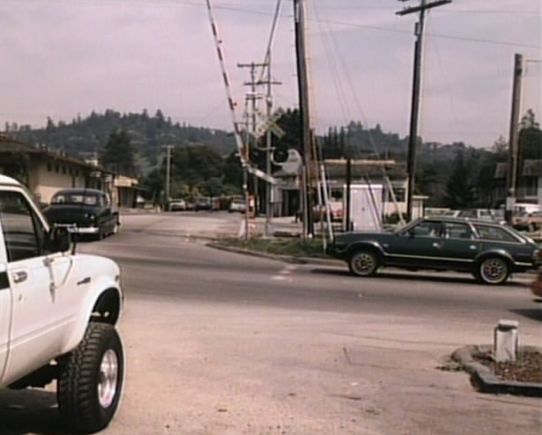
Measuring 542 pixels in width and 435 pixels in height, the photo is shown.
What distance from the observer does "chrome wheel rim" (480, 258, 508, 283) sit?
19.5 m

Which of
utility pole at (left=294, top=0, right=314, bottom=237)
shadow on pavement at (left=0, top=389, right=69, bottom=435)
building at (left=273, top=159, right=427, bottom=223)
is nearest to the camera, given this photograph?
shadow on pavement at (left=0, top=389, right=69, bottom=435)

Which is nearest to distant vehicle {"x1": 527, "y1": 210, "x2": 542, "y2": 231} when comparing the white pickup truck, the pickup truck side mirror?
the white pickup truck

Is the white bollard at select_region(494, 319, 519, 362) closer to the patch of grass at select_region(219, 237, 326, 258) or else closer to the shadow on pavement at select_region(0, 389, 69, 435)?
the shadow on pavement at select_region(0, 389, 69, 435)

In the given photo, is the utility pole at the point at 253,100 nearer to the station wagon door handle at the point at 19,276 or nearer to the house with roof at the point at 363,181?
the house with roof at the point at 363,181

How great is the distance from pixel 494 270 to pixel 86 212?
1392cm

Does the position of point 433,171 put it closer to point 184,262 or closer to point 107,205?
point 107,205

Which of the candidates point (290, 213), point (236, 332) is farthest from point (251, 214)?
point (290, 213)

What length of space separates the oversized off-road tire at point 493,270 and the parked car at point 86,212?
12.1 metres

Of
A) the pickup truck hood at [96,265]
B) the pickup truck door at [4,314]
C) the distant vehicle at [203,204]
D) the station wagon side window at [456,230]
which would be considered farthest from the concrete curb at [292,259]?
the distant vehicle at [203,204]

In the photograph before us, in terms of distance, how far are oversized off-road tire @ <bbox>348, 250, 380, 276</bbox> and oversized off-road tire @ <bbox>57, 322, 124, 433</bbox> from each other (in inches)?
547

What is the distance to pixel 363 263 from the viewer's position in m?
19.9

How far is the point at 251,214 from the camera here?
3528 centimetres

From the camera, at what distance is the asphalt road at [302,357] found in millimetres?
6699

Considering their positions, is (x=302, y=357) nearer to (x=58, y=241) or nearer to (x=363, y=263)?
(x=58, y=241)
